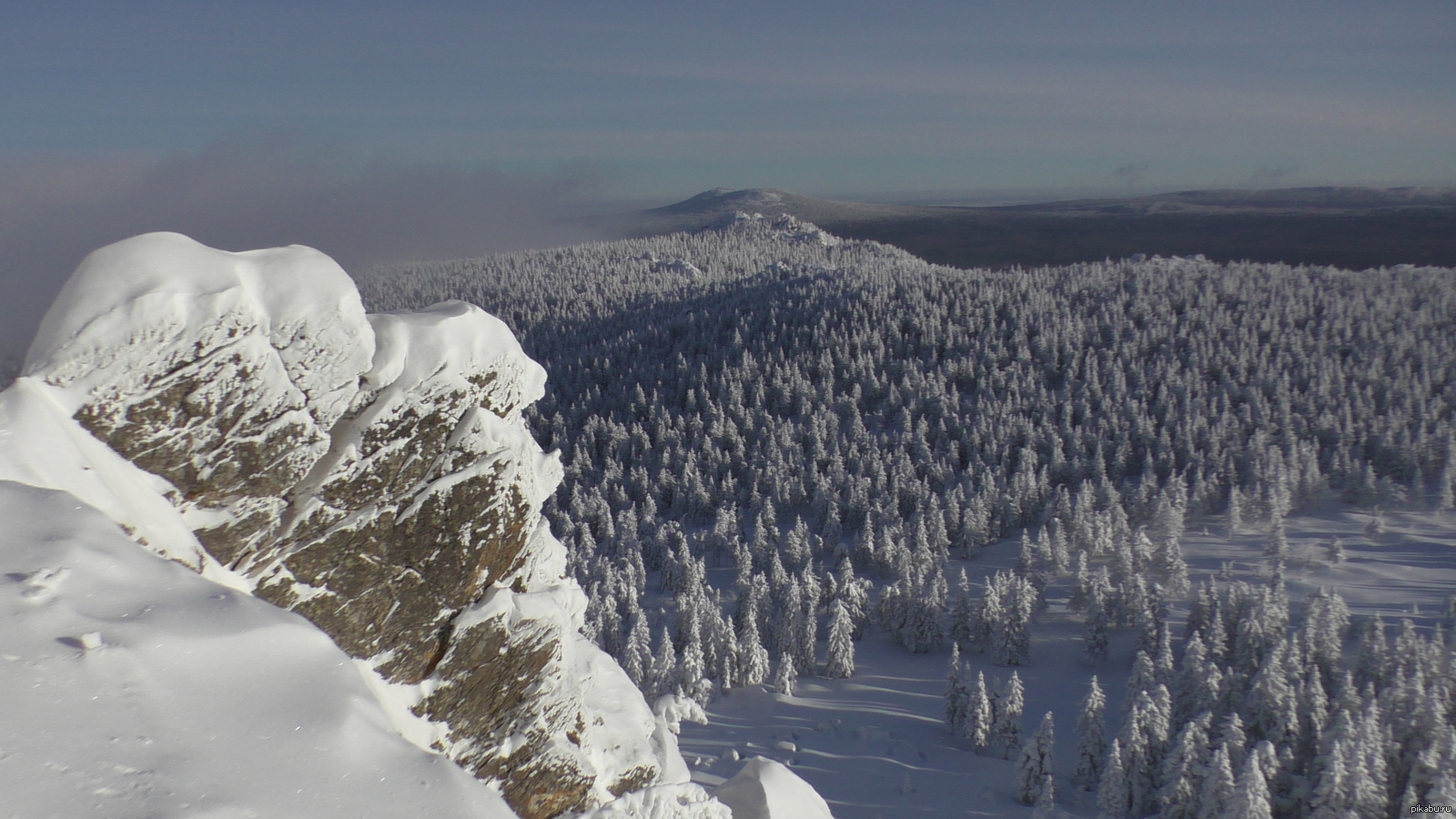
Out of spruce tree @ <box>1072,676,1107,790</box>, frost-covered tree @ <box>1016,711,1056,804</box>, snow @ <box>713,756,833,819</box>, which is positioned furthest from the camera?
spruce tree @ <box>1072,676,1107,790</box>

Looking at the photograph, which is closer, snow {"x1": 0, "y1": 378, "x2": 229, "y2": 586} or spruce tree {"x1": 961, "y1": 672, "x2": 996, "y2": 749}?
snow {"x1": 0, "y1": 378, "x2": 229, "y2": 586}

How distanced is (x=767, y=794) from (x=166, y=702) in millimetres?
10179

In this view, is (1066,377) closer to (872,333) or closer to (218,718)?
(872,333)

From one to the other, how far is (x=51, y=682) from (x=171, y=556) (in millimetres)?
2611

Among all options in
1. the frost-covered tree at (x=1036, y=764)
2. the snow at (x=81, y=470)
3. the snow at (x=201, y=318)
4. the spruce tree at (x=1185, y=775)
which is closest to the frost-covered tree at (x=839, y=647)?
the frost-covered tree at (x=1036, y=764)

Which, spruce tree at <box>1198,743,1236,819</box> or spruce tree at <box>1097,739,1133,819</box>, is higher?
spruce tree at <box>1198,743,1236,819</box>

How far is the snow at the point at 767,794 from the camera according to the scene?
45.4ft

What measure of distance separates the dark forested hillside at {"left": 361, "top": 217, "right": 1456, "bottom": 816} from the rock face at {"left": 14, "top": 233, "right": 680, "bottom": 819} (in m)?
10.0

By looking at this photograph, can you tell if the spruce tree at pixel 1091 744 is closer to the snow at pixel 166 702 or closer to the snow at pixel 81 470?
the snow at pixel 166 702

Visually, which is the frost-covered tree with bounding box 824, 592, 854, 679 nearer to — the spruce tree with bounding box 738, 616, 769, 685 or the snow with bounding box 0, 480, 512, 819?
the spruce tree with bounding box 738, 616, 769, 685

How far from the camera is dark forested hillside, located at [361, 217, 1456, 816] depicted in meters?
50.9

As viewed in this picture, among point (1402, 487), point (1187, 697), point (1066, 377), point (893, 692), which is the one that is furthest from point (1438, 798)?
point (1066, 377)

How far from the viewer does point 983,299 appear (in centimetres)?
18112

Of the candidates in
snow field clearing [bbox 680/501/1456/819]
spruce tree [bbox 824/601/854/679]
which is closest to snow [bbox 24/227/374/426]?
snow field clearing [bbox 680/501/1456/819]
